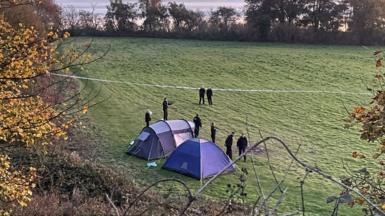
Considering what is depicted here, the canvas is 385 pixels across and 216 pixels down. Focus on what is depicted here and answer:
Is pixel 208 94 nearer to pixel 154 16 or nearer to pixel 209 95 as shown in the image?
pixel 209 95

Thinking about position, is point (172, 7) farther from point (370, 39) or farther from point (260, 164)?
point (260, 164)

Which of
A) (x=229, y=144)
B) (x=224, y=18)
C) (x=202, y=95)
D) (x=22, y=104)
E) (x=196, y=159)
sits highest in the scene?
(x=224, y=18)

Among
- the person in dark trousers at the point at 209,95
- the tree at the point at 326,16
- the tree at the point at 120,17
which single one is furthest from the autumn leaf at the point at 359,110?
the tree at the point at 120,17

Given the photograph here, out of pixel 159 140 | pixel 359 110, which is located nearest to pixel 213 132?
pixel 159 140

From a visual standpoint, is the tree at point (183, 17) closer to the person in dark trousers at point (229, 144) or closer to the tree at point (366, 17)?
the tree at point (366, 17)

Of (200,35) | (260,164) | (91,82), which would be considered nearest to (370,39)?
(200,35)

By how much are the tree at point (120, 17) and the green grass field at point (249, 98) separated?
8.99 ft

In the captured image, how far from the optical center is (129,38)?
164 ft

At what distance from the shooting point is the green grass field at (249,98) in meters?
16.0

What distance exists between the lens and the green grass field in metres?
16.0

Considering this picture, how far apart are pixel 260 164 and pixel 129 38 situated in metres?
36.0

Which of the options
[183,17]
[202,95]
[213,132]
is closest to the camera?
[213,132]

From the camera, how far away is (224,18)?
51062mm

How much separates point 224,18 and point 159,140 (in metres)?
36.2
